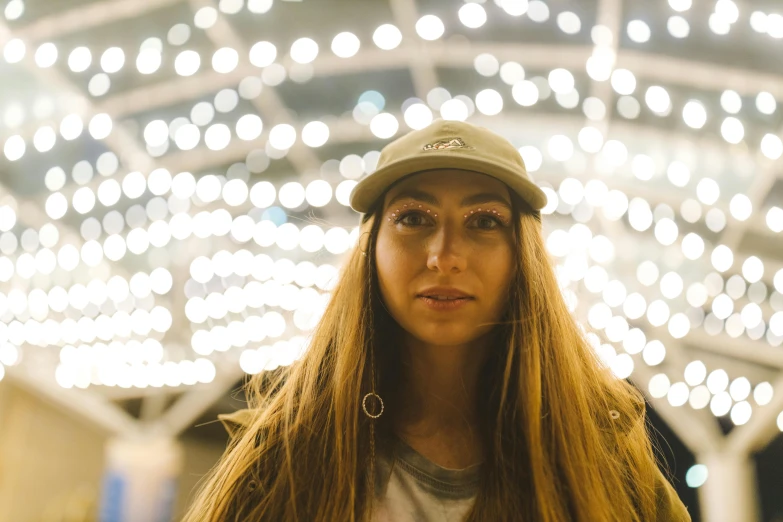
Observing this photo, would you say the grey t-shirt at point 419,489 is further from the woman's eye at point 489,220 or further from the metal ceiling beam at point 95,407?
the metal ceiling beam at point 95,407

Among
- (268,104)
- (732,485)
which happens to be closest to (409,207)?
Answer: (268,104)

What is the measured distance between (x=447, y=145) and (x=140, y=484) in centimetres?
1443

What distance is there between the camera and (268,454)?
6.23ft

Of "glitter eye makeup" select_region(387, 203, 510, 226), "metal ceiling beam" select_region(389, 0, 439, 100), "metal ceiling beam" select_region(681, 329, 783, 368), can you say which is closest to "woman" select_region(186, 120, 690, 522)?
"glitter eye makeup" select_region(387, 203, 510, 226)

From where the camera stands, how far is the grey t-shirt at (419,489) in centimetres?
180

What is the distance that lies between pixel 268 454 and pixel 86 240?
12.1 m

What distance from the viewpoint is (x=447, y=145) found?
195 centimetres

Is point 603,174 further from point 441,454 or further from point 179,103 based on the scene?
point 441,454

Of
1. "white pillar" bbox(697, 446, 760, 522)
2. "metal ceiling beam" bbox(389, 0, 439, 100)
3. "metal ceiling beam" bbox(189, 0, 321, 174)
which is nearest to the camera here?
"metal ceiling beam" bbox(389, 0, 439, 100)

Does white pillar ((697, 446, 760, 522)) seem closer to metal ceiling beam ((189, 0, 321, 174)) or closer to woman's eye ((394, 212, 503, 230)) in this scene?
metal ceiling beam ((189, 0, 321, 174))

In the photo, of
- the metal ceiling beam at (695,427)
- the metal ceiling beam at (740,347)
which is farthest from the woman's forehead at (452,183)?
the metal ceiling beam at (695,427)

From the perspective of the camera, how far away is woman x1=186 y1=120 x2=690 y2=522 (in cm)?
182

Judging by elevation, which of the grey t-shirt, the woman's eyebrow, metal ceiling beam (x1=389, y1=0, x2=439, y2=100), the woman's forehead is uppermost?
metal ceiling beam (x1=389, y1=0, x2=439, y2=100)

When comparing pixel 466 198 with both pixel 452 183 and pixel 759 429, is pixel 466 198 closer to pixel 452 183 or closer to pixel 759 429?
pixel 452 183
